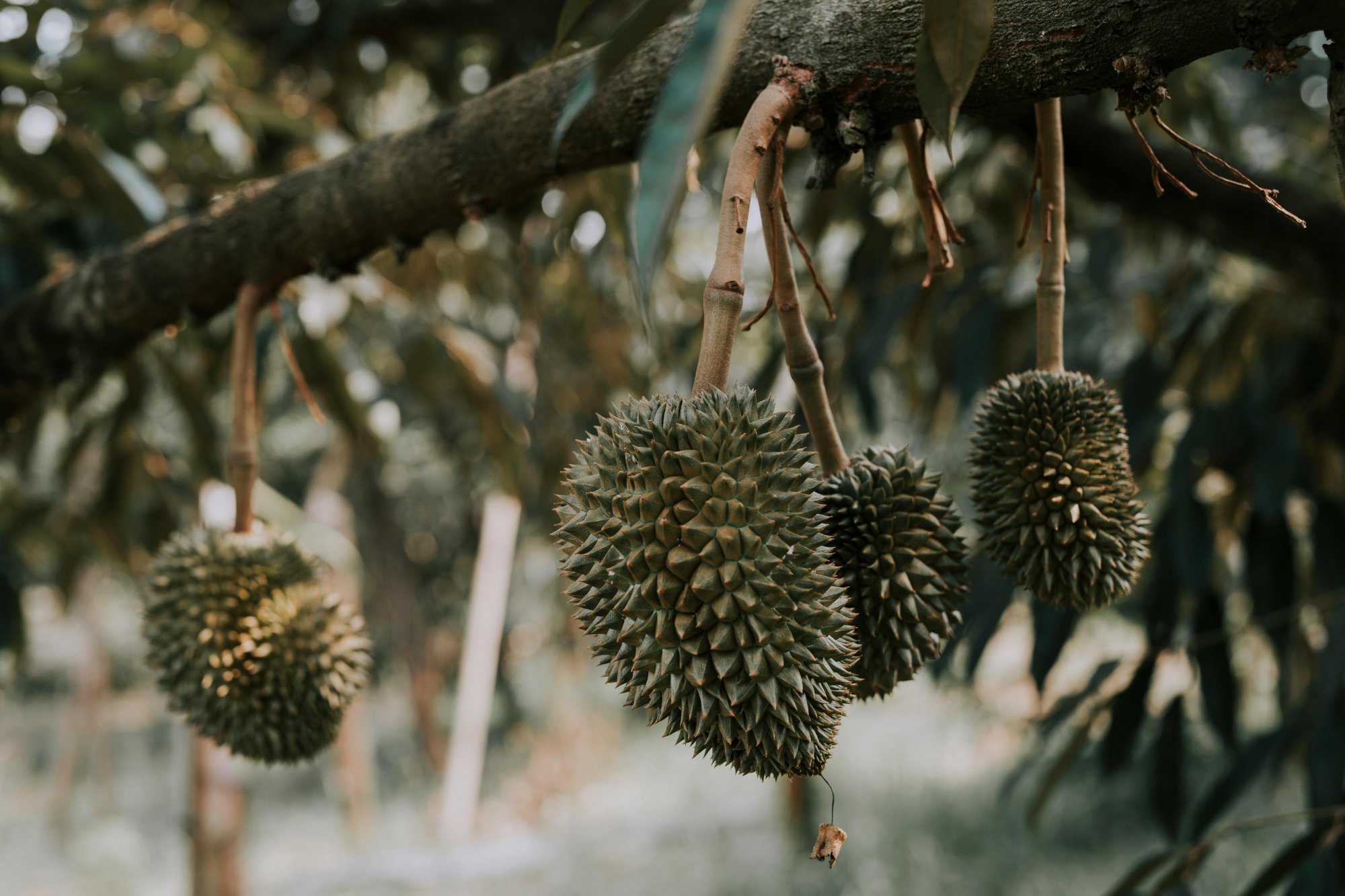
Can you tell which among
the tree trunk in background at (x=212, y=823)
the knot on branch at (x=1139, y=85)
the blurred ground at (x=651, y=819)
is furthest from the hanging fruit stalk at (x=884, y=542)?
the tree trunk in background at (x=212, y=823)

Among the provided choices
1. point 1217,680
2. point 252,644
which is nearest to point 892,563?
point 252,644

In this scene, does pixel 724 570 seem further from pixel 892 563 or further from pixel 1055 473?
pixel 1055 473

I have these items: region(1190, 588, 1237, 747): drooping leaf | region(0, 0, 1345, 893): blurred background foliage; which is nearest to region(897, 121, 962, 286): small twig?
region(0, 0, 1345, 893): blurred background foliage

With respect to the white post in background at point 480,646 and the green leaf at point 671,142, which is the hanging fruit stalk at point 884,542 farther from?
the white post in background at point 480,646

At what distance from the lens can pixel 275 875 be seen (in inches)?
250

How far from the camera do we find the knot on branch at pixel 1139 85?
0.57 m

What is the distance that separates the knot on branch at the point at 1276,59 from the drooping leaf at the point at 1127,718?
119 centimetres

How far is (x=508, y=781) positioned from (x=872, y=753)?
3.08 m

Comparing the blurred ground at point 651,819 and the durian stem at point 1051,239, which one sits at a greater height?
the durian stem at point 1051,239

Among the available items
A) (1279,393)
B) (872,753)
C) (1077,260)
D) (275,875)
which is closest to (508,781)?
(275,875)

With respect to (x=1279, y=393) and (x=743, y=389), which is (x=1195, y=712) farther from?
(x=743, y=389)

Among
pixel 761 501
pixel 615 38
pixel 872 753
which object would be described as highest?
pixel 615 38

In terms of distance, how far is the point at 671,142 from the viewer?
387 mm

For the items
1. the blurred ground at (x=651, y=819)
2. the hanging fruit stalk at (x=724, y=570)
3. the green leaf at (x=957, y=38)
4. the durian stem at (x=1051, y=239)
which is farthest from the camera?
the blurred ground at (x=651, y=819)
